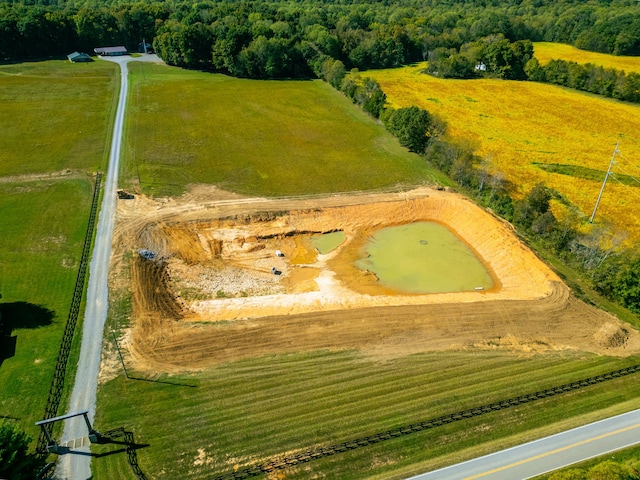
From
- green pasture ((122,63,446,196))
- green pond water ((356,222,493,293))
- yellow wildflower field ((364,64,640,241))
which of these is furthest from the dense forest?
green pond water ((356,222,493,293))

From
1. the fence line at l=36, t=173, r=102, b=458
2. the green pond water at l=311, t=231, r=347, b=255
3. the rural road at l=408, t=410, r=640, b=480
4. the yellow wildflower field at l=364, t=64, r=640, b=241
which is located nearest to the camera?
the rural road at l=408, t=410, r=640, b=480

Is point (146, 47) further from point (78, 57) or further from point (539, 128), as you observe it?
point (539, 128)

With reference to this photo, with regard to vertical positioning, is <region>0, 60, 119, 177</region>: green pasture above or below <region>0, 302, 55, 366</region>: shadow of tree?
above

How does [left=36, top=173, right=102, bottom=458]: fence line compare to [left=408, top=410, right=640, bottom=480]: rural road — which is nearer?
[left=408, top=410, right=640, bottom=480]: rural road

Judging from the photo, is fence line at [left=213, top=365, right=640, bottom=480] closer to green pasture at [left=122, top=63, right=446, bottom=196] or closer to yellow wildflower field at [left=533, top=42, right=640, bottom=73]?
green pasture at [left=122, top=63, right=446, bottom=196]

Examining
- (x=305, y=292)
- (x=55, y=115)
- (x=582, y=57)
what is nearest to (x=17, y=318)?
(x=305, y=292)

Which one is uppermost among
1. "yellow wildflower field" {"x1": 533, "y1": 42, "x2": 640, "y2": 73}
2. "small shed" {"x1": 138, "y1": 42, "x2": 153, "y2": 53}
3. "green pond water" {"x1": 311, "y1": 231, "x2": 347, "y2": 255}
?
"yellow wildflower field" {"x1": 533, "y1": 42, "x2": 640, "y2": 73}

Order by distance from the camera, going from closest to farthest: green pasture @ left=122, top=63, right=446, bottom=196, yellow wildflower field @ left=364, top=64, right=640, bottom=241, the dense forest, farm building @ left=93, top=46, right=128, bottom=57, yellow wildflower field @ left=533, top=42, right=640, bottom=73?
yellow wildflower field @ left=364, top=64, right=640, bottom=241 → green pasture @ left=122, top=63, right=446, bottom=196 → the dense forest → farm building @ left=93, top=46, right=128, bottom=57 → yellow wildflower field @ left=533, top=42, right=640, bottom=73
